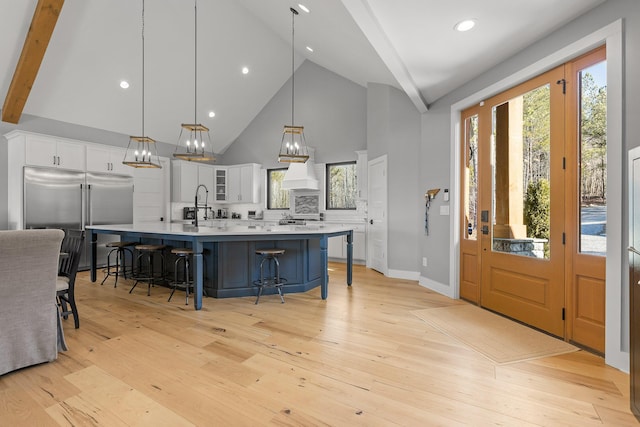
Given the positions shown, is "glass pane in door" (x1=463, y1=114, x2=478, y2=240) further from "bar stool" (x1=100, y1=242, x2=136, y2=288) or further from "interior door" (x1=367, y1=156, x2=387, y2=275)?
"bar stool" (x1=100, y1=242, x2=136, y2=288)

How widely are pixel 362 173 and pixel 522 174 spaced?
3.23m

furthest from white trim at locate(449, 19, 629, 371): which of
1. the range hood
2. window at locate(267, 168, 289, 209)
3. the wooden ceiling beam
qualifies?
window at locate(267, 168, 289, 209)

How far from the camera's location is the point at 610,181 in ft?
7.28

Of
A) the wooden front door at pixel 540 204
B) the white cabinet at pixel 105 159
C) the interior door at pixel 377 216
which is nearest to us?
the wooden front door at pixel 540 204

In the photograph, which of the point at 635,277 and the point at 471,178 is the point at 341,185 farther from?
the point at 635,277

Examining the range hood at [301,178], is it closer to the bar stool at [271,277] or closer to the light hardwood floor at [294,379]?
the bar stool at [271,277]

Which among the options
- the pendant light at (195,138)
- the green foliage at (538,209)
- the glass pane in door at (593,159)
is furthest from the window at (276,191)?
the glass pane in door at (593,159)

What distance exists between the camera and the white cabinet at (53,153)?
4863 millimetres

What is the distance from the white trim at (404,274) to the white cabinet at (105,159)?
537 cm

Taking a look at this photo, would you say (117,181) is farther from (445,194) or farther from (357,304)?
(445,194)

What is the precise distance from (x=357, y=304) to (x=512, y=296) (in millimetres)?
1617

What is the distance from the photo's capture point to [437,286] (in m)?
4.25

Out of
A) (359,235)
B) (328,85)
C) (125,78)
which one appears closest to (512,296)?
(359,235)

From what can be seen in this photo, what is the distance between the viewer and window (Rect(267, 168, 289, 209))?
7.75 m
